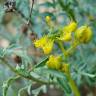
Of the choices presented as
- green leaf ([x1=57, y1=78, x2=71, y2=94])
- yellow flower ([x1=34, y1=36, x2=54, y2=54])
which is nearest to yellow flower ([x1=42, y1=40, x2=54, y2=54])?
yellow flower ([x1=34, y1=36, x2=54, y2=54])

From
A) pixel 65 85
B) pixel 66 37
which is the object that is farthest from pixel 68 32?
pixel 65 85

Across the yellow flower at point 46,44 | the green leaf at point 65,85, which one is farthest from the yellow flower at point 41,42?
the green leaf at point 65,85

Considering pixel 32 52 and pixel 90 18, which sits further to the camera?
pixel 32 52

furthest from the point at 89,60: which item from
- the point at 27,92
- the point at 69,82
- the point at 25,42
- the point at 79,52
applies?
the point at 69,82

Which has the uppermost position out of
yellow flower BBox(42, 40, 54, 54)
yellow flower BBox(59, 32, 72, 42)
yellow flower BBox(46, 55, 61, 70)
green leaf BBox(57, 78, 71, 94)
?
yellow flower BBox(59, 32, 72, 42)

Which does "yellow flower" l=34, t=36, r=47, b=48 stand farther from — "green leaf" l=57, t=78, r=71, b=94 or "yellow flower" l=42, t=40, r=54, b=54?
"green leaf" l=57, t=78, r=71, b=94

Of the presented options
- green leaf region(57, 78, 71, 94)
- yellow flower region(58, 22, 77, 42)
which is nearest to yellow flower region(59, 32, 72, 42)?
yellow flower region(58, 22, 77, 42)

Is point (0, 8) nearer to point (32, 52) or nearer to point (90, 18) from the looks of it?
point (90, 18)

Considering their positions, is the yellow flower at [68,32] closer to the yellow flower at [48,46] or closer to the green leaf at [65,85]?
the yellow flower at [48,46]

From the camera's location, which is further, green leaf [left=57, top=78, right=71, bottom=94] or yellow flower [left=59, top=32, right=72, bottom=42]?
green leaf [left=57, top=78, right=71, bottom=94]

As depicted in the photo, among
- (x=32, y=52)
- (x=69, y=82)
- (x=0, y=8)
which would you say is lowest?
(x=32, y=52)

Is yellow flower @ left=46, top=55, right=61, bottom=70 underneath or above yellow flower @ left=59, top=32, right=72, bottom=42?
underneath
